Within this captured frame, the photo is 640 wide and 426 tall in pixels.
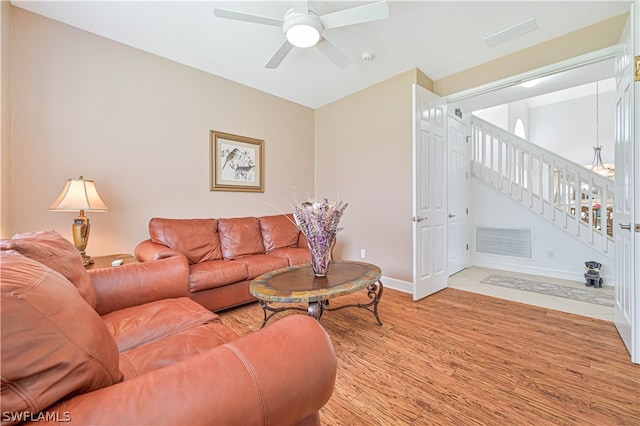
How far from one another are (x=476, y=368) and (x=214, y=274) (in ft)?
7.26

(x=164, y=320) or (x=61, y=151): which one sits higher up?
(x=61, y=151)

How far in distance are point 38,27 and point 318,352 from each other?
347 cm

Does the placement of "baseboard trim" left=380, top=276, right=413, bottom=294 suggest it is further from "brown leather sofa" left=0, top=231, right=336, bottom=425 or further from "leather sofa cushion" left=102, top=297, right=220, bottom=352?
"brown leather sofa" left=0, top=231, right=336, bottom=425

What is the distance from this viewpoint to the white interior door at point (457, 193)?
3963 mm

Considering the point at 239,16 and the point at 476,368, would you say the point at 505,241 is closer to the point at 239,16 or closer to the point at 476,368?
the point at 476,368

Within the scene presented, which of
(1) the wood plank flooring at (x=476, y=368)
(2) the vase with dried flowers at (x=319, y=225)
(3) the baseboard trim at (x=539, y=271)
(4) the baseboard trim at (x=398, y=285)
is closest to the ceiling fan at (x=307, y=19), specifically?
(2) the vase with dried flowers at (x=319, y=225)

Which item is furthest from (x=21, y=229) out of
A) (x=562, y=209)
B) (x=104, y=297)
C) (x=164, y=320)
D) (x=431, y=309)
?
(x=562, y=209)

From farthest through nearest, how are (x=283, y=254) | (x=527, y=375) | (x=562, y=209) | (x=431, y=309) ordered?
(x=562, y=209), (x=283, y=254), (x=431, y=309), (x=527, y=375)

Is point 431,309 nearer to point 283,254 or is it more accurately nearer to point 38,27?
point 283,254

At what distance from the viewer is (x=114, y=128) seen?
261cm

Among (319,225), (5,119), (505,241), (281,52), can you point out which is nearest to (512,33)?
(281,52)

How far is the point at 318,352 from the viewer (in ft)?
2.58

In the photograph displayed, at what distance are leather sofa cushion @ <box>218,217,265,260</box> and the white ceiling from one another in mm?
1889

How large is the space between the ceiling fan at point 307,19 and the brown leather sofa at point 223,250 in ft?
6.32
